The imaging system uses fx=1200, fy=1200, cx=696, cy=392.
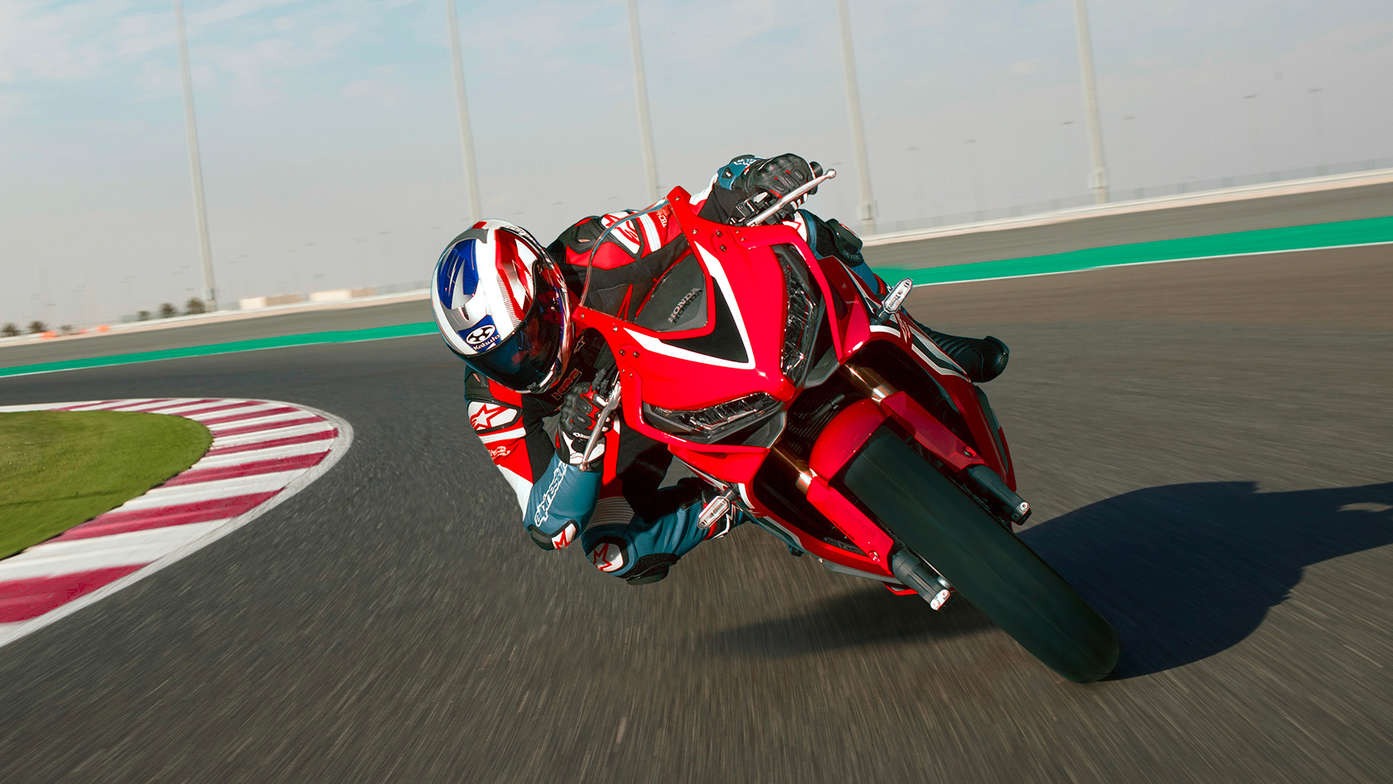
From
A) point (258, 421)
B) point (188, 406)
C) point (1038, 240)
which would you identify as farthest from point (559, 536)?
point (1038, 240)

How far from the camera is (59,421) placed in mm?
12570

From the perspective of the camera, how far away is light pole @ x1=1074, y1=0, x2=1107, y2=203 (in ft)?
108

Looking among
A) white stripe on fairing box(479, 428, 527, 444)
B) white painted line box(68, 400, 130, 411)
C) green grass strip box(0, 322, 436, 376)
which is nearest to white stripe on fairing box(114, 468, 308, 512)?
white stripe on fairing box(479, 428, 527, 444)

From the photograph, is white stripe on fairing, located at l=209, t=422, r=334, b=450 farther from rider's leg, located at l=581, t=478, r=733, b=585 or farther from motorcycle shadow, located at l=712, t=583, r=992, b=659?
motorcycle shadow, located at l=712, t=583, r=992, b=659

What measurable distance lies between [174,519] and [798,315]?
5495 mm

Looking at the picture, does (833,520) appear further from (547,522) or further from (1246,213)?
(1246,213)

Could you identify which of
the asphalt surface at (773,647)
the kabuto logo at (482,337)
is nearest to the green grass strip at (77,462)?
the asphalt surface at (773,647)

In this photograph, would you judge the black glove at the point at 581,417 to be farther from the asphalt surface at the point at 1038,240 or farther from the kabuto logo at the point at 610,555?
the asphalt surface at the point at 1038,240

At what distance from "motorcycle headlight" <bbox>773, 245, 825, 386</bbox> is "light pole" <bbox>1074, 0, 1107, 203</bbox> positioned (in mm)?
31758

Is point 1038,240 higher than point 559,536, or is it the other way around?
point 1038,240

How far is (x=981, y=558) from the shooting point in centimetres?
261

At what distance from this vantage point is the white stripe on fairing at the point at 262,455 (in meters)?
9.06

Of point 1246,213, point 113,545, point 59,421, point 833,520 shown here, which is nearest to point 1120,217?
point 1246,213

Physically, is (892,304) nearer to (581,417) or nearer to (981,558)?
(981,558)
